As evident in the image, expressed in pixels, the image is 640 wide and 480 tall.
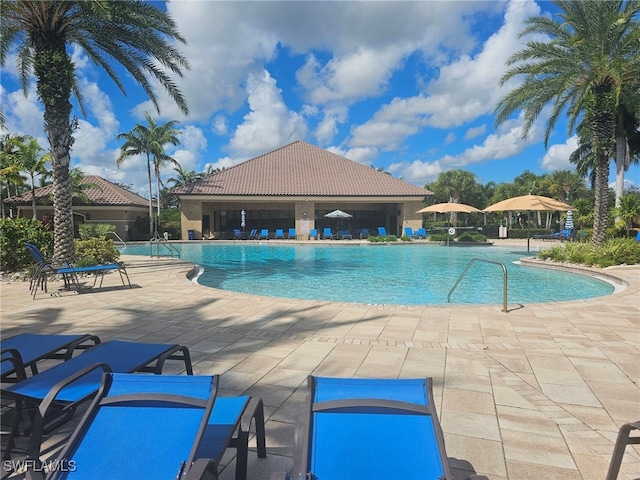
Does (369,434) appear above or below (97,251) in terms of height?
below

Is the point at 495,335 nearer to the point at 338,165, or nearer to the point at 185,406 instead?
the point at 185,406

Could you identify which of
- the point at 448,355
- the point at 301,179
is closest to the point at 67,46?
the point at 448,355

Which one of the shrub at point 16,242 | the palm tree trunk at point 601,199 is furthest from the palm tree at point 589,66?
the shrub at point 16,242

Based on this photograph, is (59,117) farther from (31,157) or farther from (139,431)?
(31,157)

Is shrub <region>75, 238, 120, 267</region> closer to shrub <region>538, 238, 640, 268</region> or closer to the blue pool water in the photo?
the blue pool water

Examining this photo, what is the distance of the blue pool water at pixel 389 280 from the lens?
390 inches

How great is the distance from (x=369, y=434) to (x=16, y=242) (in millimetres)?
13143

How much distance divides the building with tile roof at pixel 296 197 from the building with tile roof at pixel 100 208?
430 cm

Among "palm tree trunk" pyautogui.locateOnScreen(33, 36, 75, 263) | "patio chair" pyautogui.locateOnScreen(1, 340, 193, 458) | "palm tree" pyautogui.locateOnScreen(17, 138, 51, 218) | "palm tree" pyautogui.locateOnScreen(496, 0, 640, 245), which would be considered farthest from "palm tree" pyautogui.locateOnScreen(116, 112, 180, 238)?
"patio chair" pyautogui.locateOnScreen(1, 340, 193, 458)

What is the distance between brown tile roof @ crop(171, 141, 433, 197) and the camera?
30453 mm

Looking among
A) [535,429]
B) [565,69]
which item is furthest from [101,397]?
[565,69]

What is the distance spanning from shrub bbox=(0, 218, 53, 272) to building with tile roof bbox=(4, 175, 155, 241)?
1810 centimetres

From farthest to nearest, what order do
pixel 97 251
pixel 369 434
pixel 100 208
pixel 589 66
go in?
pixel 100 208
pixel 589 66
pixel 97 251
pixel 369 434

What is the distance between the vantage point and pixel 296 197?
30219 mm
